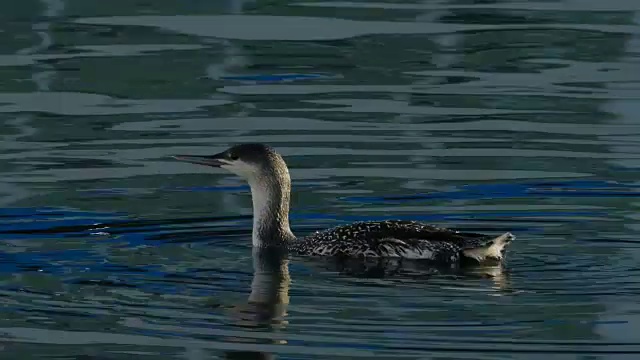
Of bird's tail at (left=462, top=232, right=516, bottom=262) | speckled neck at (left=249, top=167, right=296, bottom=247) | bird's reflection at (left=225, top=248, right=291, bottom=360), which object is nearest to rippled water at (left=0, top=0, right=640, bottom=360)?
bird's reflection at (left=225, top=248, right=291, bottom=360)

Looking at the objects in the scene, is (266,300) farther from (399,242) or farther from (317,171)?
(317,171)

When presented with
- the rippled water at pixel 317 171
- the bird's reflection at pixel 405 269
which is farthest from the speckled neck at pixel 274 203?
the bird's reflection at pixel 405 269

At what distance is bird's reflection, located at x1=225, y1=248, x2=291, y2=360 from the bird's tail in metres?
1.11

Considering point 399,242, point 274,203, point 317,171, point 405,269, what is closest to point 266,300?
point 405,269

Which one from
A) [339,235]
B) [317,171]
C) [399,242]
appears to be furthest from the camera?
[317,171]

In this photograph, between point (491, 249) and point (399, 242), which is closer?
point (491, 249)

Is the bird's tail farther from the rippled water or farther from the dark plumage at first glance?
the rippled water

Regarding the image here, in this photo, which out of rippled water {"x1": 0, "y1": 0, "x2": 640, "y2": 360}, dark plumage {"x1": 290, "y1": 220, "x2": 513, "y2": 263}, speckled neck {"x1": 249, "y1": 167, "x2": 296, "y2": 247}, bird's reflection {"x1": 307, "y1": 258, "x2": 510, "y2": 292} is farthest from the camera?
speckled neck {"x1": 249, "y1": 167, "x2": 296, "y2": 247}

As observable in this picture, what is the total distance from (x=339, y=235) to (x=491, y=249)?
41.5 inches

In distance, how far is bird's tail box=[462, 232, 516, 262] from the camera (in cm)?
1336

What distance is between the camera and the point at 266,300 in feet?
41.2

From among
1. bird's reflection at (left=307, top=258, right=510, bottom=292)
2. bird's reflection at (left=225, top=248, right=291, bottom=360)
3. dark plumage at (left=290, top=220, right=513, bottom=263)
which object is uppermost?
dark plumage at (left=290, top=220, right=513, bottom=263)

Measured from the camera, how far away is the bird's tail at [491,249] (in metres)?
13.4

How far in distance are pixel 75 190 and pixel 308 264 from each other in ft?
8.69
